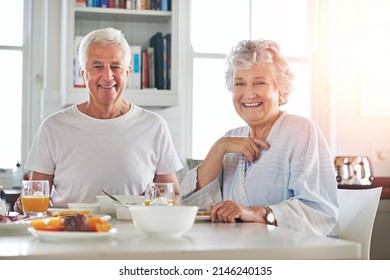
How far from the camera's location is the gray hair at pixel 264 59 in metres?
1.66

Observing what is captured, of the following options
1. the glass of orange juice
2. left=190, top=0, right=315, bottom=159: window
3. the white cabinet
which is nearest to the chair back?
the glass of orange juice


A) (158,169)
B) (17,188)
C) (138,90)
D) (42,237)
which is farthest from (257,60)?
(17,188)

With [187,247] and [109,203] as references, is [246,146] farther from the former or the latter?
[187,247]

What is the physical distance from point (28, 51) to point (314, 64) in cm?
156

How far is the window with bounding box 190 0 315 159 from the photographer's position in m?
3.49

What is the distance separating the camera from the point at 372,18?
11.7 ft

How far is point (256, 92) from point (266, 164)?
0.21 meters

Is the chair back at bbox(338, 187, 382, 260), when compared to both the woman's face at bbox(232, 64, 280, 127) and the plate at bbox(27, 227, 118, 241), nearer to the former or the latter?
the woman's face at bbox(232, 64, 280, 127)

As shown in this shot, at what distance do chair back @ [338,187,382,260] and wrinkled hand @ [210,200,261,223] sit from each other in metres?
0.49

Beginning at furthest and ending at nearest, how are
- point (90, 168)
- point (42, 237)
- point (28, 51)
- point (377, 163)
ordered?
point (377, 163) < point (28, 51) < point (90, 168) < point (42, 237)

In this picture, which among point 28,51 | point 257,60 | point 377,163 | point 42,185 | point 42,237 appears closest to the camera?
point 42,237

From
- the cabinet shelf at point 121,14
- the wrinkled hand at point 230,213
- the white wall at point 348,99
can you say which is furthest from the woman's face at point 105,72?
the white wall at point 348,99

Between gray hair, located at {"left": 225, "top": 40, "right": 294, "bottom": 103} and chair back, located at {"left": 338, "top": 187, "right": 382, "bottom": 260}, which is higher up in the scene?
gray hair, located at {"left": 225, "top": 40, "right": 294, "bottom": 103}

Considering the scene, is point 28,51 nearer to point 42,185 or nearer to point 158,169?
point 158,169
